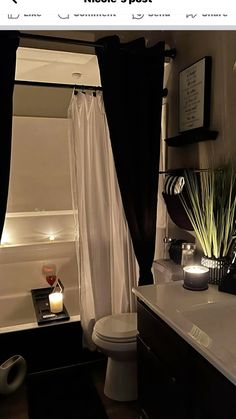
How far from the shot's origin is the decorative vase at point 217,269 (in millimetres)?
1517

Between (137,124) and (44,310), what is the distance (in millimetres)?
1594

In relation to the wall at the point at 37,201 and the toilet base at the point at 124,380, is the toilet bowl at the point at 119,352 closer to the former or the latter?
the toilet base at the point at 124,380

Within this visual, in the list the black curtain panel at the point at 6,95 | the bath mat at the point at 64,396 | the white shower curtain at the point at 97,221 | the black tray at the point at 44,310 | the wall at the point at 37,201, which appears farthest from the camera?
the wall at the point at 37,201

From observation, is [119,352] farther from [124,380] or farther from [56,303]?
[56,303]

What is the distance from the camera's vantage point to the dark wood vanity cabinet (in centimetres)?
94

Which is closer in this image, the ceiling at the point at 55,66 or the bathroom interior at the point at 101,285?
the bathroom interior at the point at 101,285

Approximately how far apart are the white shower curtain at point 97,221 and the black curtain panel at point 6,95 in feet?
1.51

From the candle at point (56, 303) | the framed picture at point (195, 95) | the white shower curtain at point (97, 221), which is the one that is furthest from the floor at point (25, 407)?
the framed picture at point (195, 95)

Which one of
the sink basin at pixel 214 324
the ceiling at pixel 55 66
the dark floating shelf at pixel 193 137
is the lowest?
the sink basin at pixel 214 324

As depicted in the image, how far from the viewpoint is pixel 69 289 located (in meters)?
3.07

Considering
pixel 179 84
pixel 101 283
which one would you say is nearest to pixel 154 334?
pixel 101 283

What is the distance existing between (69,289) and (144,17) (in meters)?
2.60

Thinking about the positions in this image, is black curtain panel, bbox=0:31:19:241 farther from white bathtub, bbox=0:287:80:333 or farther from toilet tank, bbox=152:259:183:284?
white bathtub, bbox=0:287:80:333

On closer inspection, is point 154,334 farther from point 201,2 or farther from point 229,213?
point 201,2
